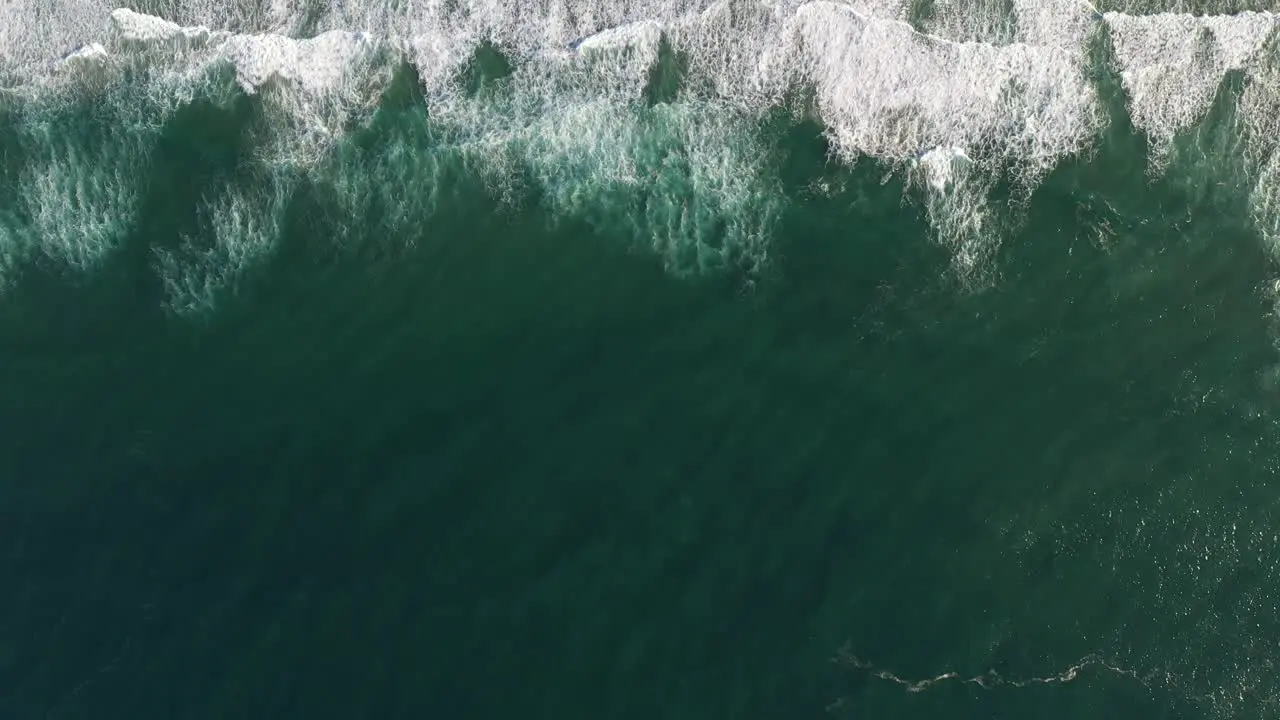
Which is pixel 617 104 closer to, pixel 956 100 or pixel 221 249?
pixel 956 100

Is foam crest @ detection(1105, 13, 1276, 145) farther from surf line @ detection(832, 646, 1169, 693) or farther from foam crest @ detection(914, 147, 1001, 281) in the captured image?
surf line @ detection(832, 646, 1169, 693)

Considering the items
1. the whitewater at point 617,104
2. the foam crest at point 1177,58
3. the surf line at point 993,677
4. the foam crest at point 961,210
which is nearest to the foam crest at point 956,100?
the whitewater at point 617,104

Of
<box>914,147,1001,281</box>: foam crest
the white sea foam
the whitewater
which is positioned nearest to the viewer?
<box>914,147,1001,281</box>: foam crest

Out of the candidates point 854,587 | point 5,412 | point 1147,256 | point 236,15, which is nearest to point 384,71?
point 236,15

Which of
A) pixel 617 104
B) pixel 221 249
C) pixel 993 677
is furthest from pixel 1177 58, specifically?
pixel 221 249

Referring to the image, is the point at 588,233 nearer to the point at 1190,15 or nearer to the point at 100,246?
the point at 100,246

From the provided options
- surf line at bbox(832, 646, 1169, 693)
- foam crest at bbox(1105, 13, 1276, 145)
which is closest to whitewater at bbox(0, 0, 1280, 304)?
foam crest at bbox(1105, 13, 1276, 145)
